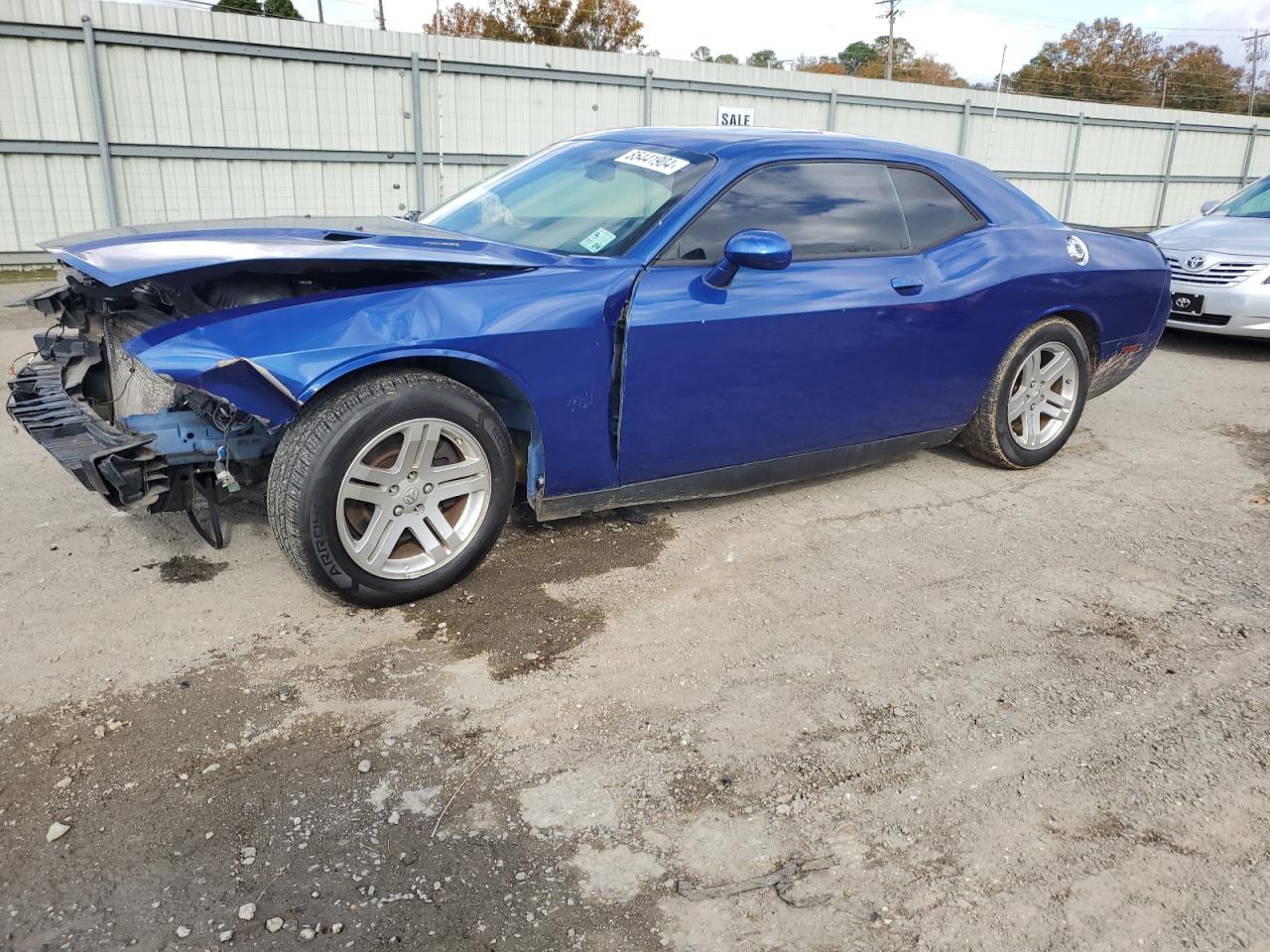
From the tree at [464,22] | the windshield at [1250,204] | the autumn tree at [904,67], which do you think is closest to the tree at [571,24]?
the tree at [464,22]

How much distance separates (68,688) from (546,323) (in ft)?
6.10

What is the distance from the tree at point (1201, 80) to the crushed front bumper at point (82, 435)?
68.4 metres

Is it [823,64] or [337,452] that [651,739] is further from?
[823,64]

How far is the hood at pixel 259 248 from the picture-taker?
2861 millimetres

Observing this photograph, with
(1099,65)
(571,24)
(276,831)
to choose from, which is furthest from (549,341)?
(1099,65)

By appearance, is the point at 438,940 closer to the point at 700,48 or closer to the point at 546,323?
the point at 546,323

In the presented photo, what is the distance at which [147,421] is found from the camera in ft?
10.2

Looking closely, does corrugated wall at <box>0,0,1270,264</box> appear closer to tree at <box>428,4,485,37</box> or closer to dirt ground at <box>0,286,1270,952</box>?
dirt ground at <box>0,286,1270,952</box>

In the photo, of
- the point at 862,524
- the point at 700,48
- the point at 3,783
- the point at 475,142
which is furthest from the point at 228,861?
the point at 700,48

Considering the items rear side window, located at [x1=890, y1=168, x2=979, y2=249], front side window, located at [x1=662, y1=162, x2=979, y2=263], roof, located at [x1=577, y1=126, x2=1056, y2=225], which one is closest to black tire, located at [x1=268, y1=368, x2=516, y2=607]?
front side window, located at [x1=662, y1=162, x2=979, y2=263]

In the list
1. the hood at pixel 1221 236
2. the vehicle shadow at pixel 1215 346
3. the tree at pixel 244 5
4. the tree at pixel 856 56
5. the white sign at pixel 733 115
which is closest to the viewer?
the hood at pixel 1221 236

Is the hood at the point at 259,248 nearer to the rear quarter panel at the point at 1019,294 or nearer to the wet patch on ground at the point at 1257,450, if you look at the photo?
the rear quarter panel at the point at 1019,294

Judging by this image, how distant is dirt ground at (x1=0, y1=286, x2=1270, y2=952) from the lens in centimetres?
207

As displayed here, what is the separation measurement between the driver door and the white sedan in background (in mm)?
4740
